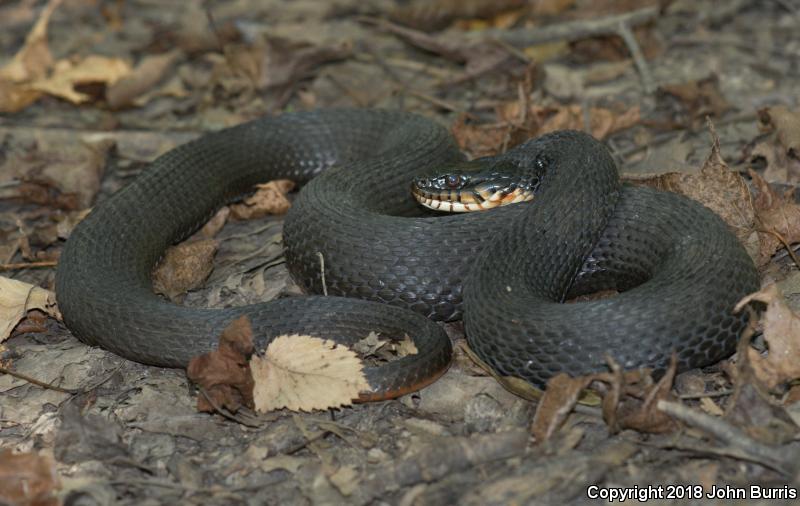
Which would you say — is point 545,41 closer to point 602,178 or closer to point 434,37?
point 434,37

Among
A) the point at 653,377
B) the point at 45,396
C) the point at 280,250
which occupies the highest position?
the point at 653,377

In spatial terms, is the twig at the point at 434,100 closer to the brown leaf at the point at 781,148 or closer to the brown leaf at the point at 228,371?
the brown leaf at the point at 781,148

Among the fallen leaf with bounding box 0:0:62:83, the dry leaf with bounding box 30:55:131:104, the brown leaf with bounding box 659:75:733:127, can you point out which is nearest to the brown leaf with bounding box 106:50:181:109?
the dry leaf with bounding box 30:55:131:104

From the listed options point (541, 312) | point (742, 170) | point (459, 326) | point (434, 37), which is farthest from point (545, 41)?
point (541, 312)

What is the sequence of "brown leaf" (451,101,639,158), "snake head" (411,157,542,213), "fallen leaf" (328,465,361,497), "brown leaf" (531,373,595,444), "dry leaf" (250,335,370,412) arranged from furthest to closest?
"brown leaf" (451,101,639,158) < "snake head" (411,157,542,213) < "dry leaf" (250,335,370,412) < "brown leaf" (531,373,595,444) < "fallen leaf" (328,465,361,497)

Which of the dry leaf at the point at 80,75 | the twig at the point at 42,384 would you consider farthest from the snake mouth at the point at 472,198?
the dry leaf at the point at 80,75

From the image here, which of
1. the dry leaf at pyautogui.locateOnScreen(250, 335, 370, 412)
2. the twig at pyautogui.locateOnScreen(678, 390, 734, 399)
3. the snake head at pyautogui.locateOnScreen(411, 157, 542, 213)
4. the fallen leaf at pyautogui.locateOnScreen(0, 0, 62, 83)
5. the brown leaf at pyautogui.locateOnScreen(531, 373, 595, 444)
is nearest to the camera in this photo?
the brown leaf at pyautogui.locateOnScreen(531, 373, 595, 444)

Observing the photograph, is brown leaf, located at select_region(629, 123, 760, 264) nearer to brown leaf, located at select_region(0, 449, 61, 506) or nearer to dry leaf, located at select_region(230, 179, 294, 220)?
dry leaf, located at select_region(230, 179, 294, 220)
